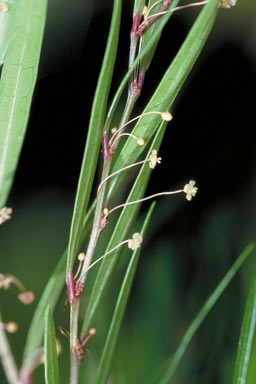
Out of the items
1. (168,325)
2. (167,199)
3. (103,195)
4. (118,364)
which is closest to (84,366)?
(118,364)

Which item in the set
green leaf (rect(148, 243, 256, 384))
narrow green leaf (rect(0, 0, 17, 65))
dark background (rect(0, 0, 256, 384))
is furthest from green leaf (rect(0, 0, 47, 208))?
dark background (rect(0, 0, 256, 384))

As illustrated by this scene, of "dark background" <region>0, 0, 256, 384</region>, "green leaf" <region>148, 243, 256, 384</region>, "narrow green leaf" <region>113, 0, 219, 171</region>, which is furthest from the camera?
"dark background" <region>0, 0, 256, 384</region>

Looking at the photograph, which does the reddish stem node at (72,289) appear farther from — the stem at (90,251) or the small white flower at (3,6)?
the small white flower at (3,6)

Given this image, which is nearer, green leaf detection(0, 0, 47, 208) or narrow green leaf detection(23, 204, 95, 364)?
green leaf detection(0, 0, 47, 208)

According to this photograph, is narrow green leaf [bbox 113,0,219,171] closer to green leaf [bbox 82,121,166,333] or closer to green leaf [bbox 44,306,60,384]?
green leaf [bbox 82,121,166,333]

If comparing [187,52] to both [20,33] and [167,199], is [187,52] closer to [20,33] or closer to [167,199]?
[20,33]

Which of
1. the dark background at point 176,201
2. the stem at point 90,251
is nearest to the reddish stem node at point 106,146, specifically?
the stem at point 90,251

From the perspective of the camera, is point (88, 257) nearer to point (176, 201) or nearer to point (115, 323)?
point (115, 323)
